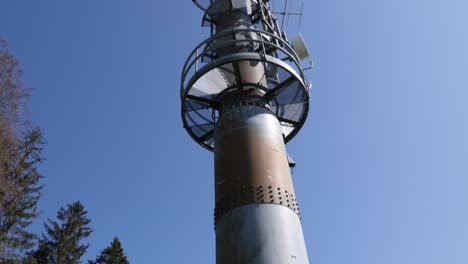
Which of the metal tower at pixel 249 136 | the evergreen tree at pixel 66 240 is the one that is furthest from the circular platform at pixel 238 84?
the evergreen tree at pixel 66 240

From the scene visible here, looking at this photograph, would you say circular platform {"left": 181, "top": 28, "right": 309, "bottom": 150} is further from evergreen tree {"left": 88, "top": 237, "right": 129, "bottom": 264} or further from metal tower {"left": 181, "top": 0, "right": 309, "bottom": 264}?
evergreen tree {"left": 88, "top": 237, "right": 129, "bottom": 264}

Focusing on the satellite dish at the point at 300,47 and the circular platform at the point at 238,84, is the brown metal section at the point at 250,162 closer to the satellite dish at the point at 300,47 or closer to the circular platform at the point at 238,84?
the circular platform at the point at 238,84

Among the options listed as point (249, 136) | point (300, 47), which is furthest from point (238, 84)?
point (300, 47)

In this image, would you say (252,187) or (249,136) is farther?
(249,136)

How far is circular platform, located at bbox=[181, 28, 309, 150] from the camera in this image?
10.2 meters

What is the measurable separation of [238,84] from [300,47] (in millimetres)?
3933

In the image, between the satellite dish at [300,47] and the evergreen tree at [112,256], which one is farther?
the evergreen tree at [112,256]

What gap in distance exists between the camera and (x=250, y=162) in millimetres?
8414

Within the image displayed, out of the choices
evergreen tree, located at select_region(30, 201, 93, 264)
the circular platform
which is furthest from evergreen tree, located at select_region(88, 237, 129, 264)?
the circular platform

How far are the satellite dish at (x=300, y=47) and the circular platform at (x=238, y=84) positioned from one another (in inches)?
46.4

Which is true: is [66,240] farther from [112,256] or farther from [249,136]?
[249,136]

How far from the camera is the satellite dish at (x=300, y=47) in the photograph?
1326cm

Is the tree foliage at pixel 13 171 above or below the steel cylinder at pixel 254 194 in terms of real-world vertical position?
above

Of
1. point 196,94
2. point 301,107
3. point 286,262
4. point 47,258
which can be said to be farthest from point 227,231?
point 47,258
